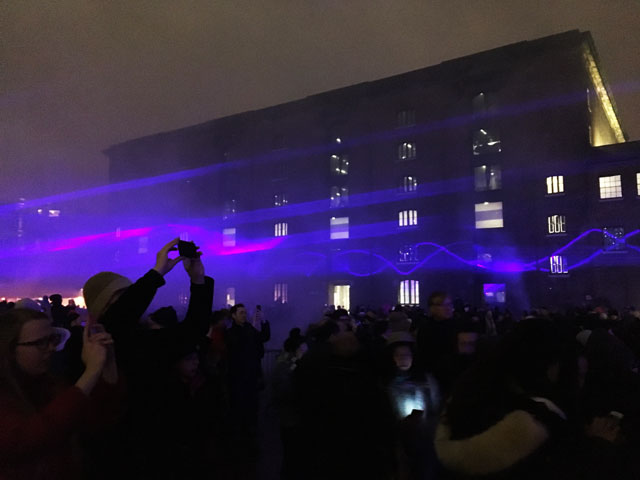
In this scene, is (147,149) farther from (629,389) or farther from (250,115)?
(629,389)

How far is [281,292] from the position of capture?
38938mm

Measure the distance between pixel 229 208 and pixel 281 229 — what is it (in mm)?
6322

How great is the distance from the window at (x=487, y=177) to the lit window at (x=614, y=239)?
21.9 ft

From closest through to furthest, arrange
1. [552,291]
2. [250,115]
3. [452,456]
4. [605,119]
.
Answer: [452,456]
[552,291]
[605,119]
[250,115]

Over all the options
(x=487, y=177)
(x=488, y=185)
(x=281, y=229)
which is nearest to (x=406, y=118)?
(x=487, y=177)

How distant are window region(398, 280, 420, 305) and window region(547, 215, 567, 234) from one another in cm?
846

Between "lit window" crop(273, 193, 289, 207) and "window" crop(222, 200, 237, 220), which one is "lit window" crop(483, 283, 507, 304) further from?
"window" crop(222, 200, 237, 220)

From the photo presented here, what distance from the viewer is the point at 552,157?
2916cm

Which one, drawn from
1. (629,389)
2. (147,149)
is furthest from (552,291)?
(147,149)

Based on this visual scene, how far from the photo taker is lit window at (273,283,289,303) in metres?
38.4

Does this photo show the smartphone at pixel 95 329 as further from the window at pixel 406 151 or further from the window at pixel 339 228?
the window at pixel 339 228

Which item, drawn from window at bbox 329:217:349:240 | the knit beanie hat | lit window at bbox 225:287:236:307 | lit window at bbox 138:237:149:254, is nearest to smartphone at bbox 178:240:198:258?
the knit beanie hat

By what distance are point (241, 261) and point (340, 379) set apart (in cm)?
3837

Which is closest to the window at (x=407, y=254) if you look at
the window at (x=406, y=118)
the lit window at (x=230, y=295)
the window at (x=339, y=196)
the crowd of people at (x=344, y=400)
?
the window at (x=339, y=196)
